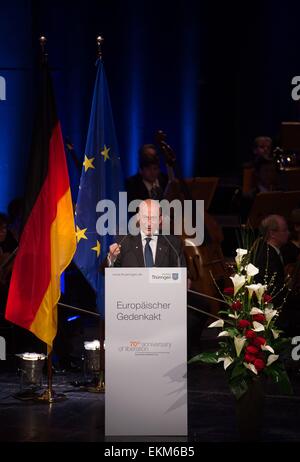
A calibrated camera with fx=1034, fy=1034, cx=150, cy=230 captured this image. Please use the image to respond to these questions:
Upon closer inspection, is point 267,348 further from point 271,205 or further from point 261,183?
point 261,183

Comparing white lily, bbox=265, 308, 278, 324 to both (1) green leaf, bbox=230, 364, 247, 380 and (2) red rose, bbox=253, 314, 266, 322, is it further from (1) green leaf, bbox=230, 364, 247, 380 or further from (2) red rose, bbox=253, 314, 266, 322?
(1) green leaf, bbox=230, 364, 247, 380

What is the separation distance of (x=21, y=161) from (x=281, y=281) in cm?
319

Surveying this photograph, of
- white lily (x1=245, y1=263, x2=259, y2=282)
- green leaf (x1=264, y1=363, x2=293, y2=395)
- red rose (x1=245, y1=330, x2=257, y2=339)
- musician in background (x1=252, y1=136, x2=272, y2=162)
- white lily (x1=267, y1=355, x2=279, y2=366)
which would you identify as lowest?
green leaf (x1=264, y1=363, x2=293, y2=395)

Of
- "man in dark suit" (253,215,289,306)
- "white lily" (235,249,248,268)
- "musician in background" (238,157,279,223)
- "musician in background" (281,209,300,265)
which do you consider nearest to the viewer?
"white lily" (235,249,248,268)

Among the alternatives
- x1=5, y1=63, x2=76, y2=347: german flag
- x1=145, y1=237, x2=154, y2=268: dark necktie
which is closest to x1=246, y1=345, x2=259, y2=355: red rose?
x1=145, y1=237, x2=154, y2=268: dark necktie

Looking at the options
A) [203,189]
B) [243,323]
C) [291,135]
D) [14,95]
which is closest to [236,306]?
[243,323]

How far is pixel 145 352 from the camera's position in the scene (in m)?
5.63

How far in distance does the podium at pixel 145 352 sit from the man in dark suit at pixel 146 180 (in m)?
3.39

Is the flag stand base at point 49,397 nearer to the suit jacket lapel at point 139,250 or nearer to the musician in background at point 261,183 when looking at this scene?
the suit jacket lapel at point 139,250

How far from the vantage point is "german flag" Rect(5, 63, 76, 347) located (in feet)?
22.6

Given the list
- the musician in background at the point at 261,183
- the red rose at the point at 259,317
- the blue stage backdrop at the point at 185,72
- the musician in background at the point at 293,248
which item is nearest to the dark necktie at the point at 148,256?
the red rose at the point at 259,317

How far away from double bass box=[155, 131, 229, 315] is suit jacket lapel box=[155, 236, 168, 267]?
148 cm

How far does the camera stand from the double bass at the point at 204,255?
8.48 meters

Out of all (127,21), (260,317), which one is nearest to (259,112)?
(127,21)
